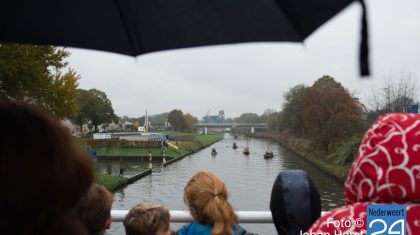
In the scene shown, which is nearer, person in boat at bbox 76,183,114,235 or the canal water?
person in boat at bbox 76,183,114,235

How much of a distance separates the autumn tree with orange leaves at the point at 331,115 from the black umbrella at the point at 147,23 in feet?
104

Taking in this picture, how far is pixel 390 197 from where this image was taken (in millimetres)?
933

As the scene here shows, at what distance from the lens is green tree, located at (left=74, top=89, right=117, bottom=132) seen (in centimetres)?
5853

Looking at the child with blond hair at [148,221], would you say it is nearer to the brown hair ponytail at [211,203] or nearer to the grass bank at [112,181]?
the brown hair ponytail at [211,203]

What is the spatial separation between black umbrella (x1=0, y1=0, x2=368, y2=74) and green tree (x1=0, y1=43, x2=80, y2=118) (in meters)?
13.6

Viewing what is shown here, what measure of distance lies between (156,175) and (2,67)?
1558cm

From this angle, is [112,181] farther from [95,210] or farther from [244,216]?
[95,210]

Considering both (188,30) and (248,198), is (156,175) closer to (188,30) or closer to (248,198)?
(248,198)

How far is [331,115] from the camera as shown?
1372 inches

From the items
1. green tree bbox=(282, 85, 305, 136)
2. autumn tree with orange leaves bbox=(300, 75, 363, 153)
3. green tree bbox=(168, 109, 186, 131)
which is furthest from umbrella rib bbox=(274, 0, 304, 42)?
green tree bbox=(168, 109, 186, 131)

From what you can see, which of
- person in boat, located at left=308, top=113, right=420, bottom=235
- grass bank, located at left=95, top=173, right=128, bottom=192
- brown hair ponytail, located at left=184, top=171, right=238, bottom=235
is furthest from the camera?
grass bank, located at left=95, top=173, right=128, bottom=192

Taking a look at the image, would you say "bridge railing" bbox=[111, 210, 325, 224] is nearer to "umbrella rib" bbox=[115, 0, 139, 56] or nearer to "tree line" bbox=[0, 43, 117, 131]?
"umbrella rib" bbox=[115, 0, 139, 56]

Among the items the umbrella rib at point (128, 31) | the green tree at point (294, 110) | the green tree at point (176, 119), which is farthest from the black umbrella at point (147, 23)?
the green tree at point (176, 119)

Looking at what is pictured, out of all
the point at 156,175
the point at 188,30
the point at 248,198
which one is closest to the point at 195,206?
the point at 188,30
